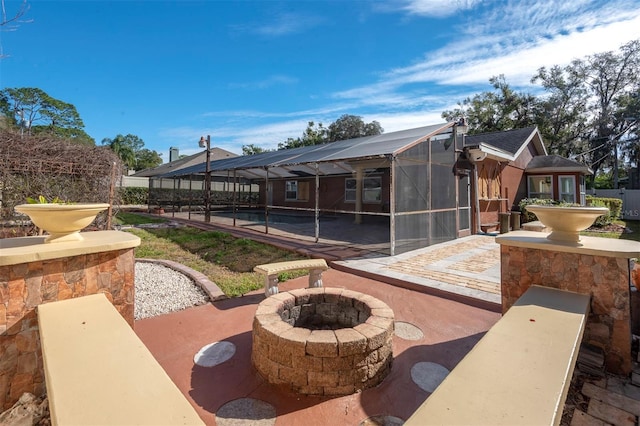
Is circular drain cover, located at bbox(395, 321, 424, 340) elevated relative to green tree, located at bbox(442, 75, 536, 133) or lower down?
lower down

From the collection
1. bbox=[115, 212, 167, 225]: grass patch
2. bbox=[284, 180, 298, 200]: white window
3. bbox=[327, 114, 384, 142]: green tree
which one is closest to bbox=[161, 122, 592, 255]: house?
bbox=[284, 180, 298, 200]: white window

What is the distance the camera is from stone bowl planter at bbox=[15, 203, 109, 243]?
7.41ft

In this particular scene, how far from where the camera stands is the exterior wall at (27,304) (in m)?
1.98

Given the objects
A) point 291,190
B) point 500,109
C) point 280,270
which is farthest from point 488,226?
point 500,109

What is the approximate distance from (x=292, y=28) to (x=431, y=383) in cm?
944

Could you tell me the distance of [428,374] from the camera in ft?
8.32

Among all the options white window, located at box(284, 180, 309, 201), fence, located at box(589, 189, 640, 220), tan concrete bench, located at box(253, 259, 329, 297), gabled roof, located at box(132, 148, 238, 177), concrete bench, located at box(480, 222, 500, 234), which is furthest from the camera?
gabled roof, located at box(132, 148, 238, 177)

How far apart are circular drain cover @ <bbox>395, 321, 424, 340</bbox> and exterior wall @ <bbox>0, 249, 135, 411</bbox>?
3.14 m

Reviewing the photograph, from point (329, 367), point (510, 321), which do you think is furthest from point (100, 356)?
point (510, 321)

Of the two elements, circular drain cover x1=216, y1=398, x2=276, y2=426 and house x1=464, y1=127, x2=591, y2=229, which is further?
house x1=464, y1=127, x2=591, y2=229

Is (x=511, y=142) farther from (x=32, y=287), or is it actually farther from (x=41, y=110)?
(x=41, y=110)

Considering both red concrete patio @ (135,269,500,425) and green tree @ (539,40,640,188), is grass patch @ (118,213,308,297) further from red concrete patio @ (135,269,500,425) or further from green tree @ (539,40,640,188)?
green tree @ (539,40,640,188)

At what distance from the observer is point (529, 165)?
14328mm

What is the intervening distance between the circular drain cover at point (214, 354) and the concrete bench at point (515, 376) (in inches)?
88.4
